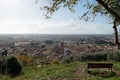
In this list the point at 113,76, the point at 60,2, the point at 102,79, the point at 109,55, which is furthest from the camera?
the point at 109,55

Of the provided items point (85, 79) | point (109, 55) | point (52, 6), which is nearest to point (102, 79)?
point (85, 79)

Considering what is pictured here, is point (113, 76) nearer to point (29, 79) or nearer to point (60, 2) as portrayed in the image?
point (29, 79)

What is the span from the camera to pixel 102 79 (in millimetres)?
17609

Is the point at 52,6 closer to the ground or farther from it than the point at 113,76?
farther from it

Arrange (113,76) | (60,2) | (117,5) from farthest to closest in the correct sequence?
(113,76) < (117,5) < (60,2)

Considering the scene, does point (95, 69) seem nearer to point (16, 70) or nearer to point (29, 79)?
point (29, 79)

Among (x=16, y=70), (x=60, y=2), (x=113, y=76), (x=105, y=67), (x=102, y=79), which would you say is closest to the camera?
(x=60, y=2)

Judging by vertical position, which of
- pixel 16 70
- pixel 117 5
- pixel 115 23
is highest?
pixel 117 5

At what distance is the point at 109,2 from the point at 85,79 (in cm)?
721

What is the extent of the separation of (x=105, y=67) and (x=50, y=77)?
445cm

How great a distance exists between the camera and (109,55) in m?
31.8

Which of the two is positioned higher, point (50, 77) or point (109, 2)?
point (109, 2)

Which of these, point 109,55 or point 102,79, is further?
point 109,55

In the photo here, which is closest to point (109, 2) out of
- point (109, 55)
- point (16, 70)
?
point (16, 70)
